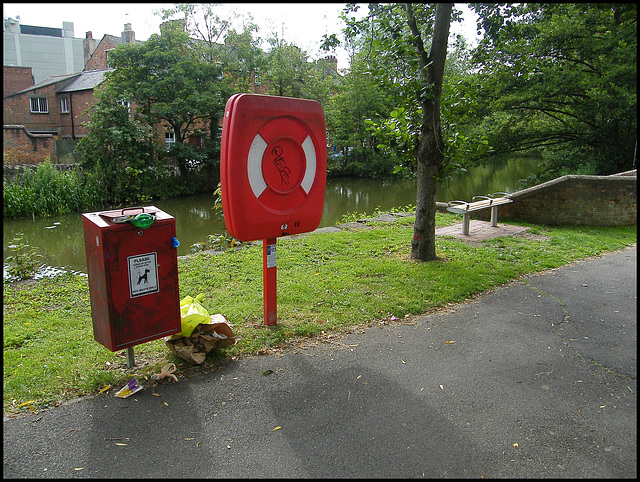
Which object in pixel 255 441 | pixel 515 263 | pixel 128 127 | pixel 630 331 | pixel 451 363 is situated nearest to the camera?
pixel 255 441

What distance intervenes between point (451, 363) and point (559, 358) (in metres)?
0.97

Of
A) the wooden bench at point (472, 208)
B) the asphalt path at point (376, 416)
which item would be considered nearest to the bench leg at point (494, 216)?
the wooden bench at point (472, 208)

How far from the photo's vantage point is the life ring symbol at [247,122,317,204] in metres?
4.09

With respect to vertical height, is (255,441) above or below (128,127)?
below

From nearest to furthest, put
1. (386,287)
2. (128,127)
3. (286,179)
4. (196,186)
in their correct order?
1. (286,179)
2. (386,287)
3. (128,127)
4. (196,186)

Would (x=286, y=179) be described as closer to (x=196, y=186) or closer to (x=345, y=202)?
(x=345, y=202)

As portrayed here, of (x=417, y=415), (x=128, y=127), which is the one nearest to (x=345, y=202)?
(x=128, y=127)

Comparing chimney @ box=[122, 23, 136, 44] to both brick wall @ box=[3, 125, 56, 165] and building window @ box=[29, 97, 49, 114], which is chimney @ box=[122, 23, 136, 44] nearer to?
building window @ box=[29, 97, 49, 114]

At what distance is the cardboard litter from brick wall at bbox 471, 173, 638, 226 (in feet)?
29.3

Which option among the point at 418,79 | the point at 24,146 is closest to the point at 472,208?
the point at 418,79

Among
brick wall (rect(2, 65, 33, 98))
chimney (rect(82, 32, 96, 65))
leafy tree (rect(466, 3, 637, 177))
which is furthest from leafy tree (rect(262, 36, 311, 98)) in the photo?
chimney (rect(82, 32, 96, 65))

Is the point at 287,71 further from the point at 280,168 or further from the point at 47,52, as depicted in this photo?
the point at 47,52

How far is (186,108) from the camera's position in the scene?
872 inches

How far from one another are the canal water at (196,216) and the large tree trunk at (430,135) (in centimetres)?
86
